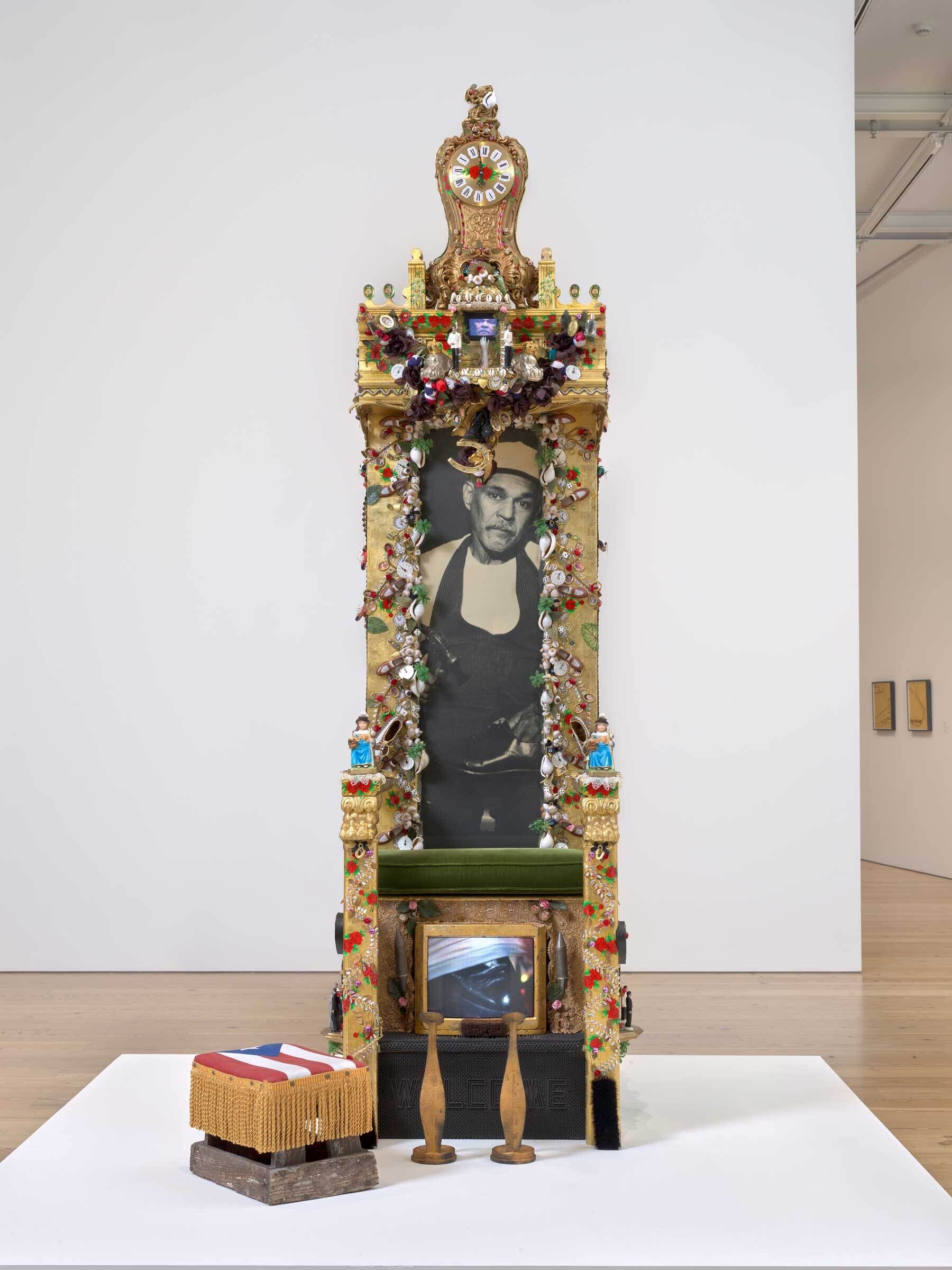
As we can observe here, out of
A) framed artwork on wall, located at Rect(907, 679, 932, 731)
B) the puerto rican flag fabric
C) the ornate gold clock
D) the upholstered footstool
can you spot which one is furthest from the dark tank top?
framed artwork on wall, located at Rect(907, 679, 932, 731)

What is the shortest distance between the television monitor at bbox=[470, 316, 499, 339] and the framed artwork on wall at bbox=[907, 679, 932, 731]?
314 inches

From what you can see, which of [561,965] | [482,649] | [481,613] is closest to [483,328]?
[481,613]

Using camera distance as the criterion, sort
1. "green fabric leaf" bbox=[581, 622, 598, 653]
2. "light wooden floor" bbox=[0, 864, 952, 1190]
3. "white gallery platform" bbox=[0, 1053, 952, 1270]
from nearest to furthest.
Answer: "white gallery platform" bbox=[0, 1053, 952, 1270] < "light wooden floor" bbox=[0, 864, 952, 1190] < "green fabric leaf" bbox=[581, 622, 598, 653]

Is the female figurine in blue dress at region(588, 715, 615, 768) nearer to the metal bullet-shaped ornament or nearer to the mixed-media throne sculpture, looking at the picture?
the mixed-media throne sculpture

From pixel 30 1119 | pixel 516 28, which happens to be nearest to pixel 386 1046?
pixel 30 1119

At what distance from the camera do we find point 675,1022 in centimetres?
618

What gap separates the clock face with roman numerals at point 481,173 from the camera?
5.00 m

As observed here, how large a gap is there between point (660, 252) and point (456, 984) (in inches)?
195

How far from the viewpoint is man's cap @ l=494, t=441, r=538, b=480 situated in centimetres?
517

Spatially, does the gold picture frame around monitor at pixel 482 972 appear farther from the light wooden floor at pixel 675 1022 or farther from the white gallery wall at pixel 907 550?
the white gallery wall at pixel 907 550

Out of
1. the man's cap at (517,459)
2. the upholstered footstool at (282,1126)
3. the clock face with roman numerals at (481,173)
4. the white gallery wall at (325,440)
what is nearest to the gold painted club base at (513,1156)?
the upholstered footstool at (282,1126)

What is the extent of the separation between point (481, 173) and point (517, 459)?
3.86 feet

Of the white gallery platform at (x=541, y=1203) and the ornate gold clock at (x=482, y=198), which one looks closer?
the white gallery platform at (x=541, y=1203)

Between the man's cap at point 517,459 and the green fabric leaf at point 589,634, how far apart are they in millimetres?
662
